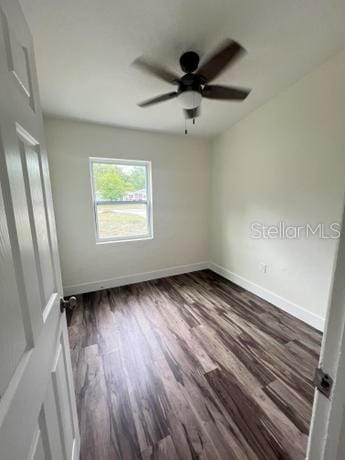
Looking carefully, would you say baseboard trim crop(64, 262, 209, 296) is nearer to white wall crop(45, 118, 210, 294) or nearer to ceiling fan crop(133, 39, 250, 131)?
white wall crop(45, 118, 210, 294)

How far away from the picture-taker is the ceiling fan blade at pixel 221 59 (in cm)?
130

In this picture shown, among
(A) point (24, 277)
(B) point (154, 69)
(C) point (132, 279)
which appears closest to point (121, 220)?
(C) point (132, 279)

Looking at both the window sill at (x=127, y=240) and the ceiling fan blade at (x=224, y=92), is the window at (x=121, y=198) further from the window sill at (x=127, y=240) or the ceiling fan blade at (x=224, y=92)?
the ceiling fan blade at (x=224, y=92)

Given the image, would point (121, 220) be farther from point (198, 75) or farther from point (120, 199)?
point (198, 75)

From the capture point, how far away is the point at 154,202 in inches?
130


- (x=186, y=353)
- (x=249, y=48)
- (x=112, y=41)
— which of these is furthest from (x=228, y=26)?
(x=186, y=353)

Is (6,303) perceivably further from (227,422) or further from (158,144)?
(158,144)

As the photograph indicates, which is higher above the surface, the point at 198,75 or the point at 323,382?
the point at 198,75

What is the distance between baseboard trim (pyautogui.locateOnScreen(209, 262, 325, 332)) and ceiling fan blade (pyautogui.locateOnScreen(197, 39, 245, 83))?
253 cm

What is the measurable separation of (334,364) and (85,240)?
2986mm

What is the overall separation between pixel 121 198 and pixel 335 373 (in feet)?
9.86

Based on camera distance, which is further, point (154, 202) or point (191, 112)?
point (154, 202)

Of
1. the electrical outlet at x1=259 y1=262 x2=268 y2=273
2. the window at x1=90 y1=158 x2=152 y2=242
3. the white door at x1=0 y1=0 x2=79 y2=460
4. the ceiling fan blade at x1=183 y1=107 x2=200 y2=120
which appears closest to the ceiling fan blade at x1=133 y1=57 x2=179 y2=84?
Result: the ceiling fan blade at x1=183 y1=107 x2=200 y2=120

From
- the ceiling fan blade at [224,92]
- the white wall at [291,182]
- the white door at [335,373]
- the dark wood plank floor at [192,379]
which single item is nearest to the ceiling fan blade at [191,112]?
the ceiling fan blade at [224,92]
